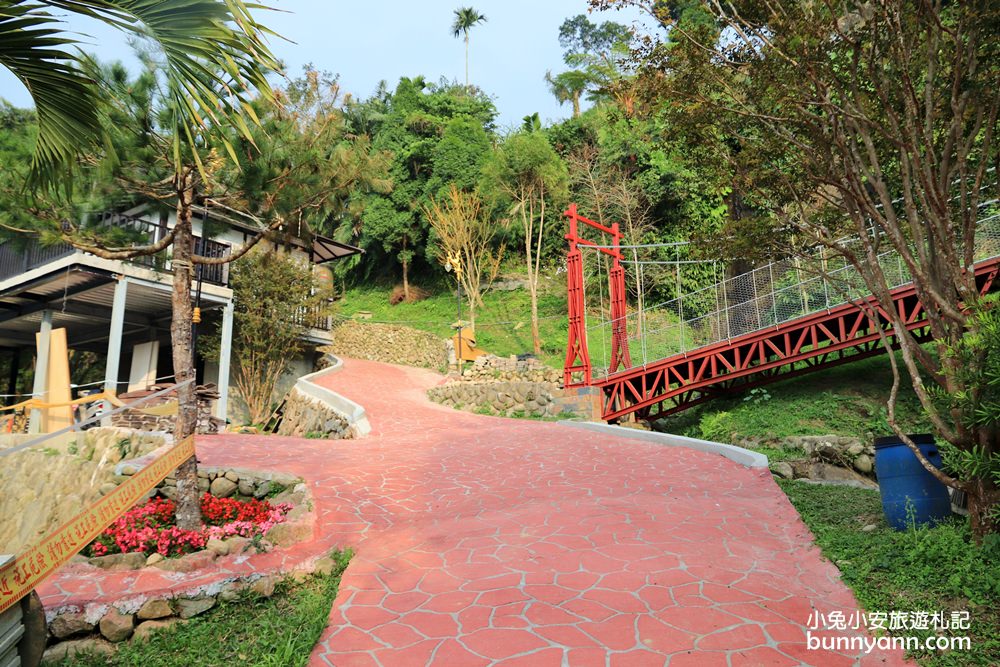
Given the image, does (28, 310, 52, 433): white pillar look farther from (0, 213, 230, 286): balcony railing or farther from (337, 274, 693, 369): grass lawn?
(337, 274, 693, 369): grass lawn

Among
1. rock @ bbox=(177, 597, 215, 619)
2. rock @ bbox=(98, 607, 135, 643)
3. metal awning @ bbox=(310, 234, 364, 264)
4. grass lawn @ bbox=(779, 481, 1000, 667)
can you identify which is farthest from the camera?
metal awning @ bbox=(310, 234, 364, 264)

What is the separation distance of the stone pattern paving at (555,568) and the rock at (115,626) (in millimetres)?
138

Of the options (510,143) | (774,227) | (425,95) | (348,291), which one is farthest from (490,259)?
(774,227)

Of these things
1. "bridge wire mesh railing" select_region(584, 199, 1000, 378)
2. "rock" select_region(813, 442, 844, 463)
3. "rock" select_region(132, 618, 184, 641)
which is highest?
"bridge wire mesh railing" select_region(584, 199, 1000, 378)

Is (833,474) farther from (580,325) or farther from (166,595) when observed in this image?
(166,595)

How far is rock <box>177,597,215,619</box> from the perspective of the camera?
3924 millimetres

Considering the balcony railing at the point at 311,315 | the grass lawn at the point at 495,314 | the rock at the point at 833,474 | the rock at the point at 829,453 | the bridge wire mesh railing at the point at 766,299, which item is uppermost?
the grass lawn at the point at 495,314

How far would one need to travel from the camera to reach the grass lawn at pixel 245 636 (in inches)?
132

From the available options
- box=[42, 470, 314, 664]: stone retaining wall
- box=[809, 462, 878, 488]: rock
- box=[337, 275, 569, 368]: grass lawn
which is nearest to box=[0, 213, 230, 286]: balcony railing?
box=[42, 470, 314, 664]: stone retaining wall

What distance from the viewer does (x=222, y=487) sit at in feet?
21.5

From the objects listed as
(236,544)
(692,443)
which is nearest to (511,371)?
(692,443)

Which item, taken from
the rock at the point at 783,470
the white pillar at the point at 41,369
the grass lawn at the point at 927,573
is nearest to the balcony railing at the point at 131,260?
the white pillar at the point at 41,369

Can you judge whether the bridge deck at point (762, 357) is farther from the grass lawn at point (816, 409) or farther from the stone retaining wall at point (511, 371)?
the stone retaining wall at point (511, 371)

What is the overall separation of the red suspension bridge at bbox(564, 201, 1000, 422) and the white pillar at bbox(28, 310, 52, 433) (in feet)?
40.8
